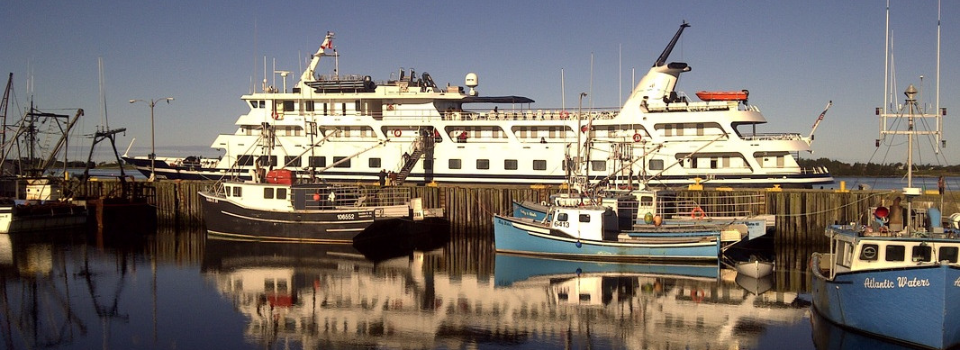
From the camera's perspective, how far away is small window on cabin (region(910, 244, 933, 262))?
51.8ft

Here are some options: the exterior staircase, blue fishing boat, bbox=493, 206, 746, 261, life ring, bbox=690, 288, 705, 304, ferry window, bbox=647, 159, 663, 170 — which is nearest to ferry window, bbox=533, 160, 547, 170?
ferry window, bbox=647, 159, 663, 170

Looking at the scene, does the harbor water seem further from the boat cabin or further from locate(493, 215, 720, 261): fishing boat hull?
the boat cabin

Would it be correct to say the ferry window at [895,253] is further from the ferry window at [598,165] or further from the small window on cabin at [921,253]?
the ferry window at [598,165]

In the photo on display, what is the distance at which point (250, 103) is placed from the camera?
4669 cm

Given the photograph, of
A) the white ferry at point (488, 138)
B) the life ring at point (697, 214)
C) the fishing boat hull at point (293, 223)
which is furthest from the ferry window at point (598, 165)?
the fishing boat hull at point (293, 223)

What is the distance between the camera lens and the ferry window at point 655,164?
39.8 m

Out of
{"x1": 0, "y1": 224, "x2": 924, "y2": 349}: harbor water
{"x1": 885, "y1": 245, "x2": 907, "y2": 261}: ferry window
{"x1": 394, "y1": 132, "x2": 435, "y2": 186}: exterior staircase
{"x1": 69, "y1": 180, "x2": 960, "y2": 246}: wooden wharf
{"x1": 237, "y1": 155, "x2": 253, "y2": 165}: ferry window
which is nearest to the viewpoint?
{"x1": 885, "y1": 245, "x2": 907, "y2": 261}: ferry window

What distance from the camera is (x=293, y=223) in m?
33.3

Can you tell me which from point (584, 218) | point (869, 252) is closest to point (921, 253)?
point (869, 252)

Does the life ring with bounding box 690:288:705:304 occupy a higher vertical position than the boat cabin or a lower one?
lower

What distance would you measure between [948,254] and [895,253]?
94 centimetres

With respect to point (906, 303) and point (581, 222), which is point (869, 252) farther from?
A: point (581, 222)

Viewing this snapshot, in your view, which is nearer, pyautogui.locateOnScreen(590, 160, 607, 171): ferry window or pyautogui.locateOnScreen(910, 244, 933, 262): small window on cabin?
pyautogui.locateOnScreen(910, 244, 933, 262): small window on cabin

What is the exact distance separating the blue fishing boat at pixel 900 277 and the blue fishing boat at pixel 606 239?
956cm
